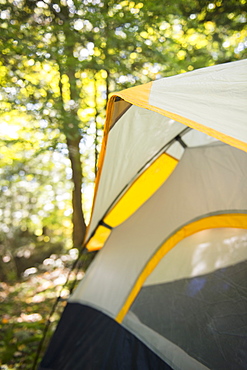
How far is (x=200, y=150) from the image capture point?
253cm

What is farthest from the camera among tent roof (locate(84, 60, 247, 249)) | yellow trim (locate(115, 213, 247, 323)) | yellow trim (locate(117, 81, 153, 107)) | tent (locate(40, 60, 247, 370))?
yellow trim (locate(115, 213, 247, 323))

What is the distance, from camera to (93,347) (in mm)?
2287

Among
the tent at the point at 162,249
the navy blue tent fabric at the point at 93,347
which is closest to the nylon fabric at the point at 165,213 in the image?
the tent at the point at 162,249

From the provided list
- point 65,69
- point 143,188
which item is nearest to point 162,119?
point 143,188

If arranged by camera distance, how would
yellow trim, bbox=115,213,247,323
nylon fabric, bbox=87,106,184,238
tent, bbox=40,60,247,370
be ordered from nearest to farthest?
tent, bbox=40,60,247,370, nylon fabric, bbox=87,106,184,238, yellow trim, bbox=115,213,247,323

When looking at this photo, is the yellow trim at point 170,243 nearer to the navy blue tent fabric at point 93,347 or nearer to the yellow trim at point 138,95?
the navy blue tent fabric at point 93,347

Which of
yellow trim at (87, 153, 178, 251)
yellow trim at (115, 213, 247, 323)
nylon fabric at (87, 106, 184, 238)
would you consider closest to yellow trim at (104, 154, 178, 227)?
yellow trim at (87, 153, 178, 251)

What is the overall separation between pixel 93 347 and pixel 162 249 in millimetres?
846

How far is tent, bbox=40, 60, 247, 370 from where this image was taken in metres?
1.90

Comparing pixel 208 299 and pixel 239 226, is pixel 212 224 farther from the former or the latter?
pixel 208 299

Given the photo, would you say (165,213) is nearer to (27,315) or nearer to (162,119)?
(162,119)

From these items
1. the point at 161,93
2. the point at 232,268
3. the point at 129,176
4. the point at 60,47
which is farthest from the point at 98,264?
the point at 60,47

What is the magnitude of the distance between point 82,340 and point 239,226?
1.41 metres

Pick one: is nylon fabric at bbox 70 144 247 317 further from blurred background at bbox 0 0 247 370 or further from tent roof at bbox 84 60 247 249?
blurred background at bbox 0 0 247 370
